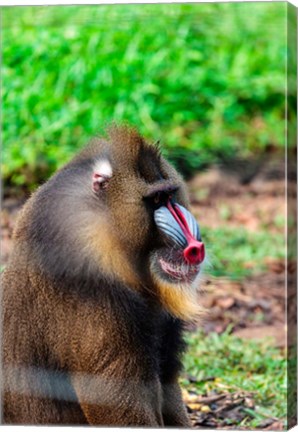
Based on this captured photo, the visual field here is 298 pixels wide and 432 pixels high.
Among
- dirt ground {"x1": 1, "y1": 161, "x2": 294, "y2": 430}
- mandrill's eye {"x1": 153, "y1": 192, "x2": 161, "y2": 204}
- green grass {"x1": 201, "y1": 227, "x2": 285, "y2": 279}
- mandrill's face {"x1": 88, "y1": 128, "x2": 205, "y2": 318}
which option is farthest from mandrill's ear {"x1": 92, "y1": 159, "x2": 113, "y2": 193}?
green grass {"x1": 201, "y1": 227, "x2": 285, "y2": 279}

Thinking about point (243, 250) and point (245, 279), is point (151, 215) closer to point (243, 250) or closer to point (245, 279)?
point (245, 279)

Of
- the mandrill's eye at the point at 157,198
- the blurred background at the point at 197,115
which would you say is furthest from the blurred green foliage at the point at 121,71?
the mandrill's eye at the point at 157,198

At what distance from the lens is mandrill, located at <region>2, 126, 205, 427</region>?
14.0 ft

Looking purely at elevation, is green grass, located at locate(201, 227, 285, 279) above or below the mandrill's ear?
below

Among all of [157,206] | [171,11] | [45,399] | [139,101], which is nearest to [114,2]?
[171,11]

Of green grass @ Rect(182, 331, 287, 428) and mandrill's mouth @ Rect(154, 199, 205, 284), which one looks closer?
mandrill's mouth @ Rect(154, 199, 205, 284)

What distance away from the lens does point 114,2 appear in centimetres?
468

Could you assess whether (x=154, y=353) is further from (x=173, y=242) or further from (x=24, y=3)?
(x=24, y=3)

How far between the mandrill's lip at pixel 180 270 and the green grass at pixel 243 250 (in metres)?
1.11

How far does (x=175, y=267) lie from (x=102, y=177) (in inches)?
16.3

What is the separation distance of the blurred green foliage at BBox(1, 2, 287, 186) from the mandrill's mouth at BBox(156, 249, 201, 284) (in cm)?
55

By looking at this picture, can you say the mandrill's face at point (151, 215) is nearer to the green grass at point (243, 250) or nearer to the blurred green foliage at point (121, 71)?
the blurred green foliage at point (121, 71)

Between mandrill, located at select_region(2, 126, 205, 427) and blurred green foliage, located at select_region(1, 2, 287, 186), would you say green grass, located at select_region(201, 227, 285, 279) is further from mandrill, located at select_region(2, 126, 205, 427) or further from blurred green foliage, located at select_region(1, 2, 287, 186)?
mandrill, located at select_region(2, 126, 205, 427)

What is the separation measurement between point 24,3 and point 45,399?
1544 mm
